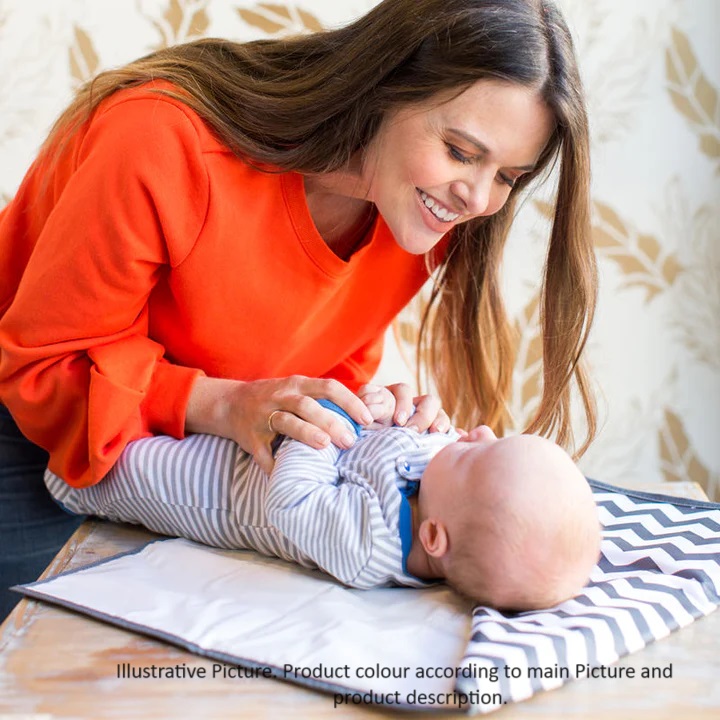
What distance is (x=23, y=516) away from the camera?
137 centimetres

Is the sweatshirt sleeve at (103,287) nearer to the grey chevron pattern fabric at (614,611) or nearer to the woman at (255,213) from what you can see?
the woman at (255,213)

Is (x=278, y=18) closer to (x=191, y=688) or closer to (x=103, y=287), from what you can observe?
(x=103, y=287)

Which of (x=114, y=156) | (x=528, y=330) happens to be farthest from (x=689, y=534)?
(x=528, y=330)

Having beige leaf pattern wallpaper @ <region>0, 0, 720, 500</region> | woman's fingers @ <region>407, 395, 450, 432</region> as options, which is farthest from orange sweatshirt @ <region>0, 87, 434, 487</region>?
beige leaf pattern wallpaper @ <region>0, 0, 720, 500</region>

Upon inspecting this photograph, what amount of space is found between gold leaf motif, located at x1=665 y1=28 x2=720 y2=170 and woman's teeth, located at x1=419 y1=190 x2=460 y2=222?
1.11 m

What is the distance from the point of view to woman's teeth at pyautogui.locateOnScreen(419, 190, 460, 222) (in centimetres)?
121

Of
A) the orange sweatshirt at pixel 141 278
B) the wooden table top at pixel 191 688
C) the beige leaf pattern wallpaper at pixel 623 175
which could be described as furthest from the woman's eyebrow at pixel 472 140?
the beige leaf pattern wallpaper at pixel 623 175

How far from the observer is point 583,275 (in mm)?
1344

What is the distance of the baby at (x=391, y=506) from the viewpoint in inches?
37.8

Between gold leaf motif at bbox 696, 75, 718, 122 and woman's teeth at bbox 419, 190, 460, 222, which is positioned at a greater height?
woman's teeth at bbox 419, 190, 460, 222

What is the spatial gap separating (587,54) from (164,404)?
52.7 inches

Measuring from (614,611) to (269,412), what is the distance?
1.49 feet

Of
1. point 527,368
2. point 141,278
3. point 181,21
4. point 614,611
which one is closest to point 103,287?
point 141,278

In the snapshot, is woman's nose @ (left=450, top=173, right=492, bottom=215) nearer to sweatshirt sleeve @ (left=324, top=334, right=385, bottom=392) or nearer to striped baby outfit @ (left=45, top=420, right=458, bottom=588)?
striped baby outfit @ (left=45, top=420, right=458, bottom=588)
